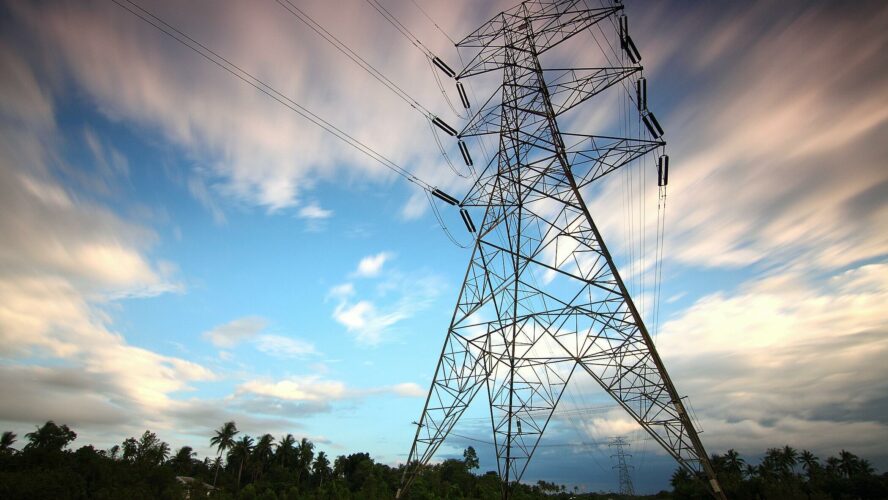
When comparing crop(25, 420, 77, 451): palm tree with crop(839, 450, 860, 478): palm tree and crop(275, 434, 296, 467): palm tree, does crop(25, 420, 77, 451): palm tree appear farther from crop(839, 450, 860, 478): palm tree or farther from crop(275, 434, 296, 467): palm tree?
crop(839, 450, 860, 478): palm tree

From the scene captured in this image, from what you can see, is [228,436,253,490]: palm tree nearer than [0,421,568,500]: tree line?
No

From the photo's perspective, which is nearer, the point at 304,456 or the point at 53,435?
the point at 53,435

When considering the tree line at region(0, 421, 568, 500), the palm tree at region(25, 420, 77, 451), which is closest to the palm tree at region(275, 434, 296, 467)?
the tree line at region(0, 421, 568, 500)

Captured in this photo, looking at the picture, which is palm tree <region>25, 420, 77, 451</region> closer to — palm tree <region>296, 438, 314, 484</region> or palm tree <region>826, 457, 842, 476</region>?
palm tree <region>296, 438, 314, 484</region>

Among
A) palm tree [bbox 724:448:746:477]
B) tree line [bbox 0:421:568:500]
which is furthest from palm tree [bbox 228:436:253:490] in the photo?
palm tree [bbox 724:448:746:477]

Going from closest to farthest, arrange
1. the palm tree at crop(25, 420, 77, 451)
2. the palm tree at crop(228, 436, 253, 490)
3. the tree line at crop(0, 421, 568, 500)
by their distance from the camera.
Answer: the tree line at crop(0, 421, 568, 500), the palm tree at crop(25, 420, 77, 451), the palm tree at crop(228, 436, 253, 490)

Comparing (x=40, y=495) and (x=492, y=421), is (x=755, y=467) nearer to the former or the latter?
(x=492, y=421)

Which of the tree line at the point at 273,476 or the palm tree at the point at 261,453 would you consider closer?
the tree line at the point at 273,476

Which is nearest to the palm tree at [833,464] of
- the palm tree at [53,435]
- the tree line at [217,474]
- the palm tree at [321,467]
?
the tree line at [217,474]

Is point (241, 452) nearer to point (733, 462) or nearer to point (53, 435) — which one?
point (53, 435)

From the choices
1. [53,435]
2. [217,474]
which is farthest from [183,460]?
[53,435]

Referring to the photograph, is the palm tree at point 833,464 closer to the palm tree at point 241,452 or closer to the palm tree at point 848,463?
the palm tree at point 848,463

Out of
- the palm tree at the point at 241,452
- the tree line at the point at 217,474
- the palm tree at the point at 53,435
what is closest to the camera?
the tree line at the point at 217,474

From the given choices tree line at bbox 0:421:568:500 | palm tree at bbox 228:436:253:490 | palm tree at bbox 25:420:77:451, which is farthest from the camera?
palm tree at bbox 228:436:253:490
